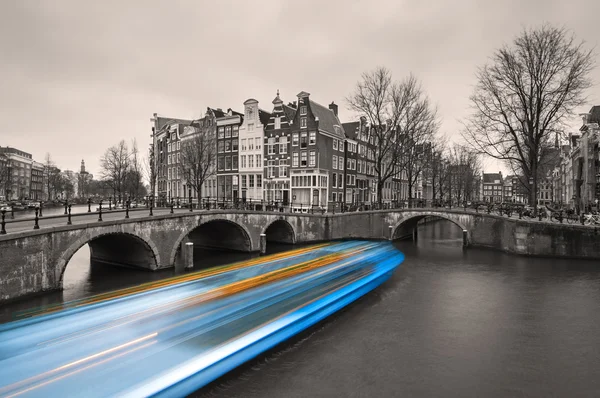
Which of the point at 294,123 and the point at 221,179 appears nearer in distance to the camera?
the point at 294,123

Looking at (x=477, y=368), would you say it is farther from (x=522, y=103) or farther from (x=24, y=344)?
(x=522, y=103)

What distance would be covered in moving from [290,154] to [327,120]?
6519 millimetres

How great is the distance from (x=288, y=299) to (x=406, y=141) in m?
32.3

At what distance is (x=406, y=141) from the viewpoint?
132 feet

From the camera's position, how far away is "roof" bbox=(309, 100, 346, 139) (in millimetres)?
42344

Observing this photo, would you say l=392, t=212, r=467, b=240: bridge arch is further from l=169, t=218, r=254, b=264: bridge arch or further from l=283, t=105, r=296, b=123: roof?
l=283, t=105, r=296, b=123: roof

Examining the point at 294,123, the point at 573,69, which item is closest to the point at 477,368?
the point at 573,69

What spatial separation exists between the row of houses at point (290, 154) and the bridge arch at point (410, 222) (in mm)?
7058

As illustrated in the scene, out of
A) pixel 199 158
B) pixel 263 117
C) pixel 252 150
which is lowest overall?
pixel 199 158

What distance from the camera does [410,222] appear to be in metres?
39.9

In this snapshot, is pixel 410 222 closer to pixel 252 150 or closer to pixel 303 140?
pixel 303 140

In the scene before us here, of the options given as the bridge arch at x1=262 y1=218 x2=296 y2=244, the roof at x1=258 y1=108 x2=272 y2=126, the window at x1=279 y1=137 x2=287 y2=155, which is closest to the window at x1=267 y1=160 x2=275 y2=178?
the window at x1=279 y1=137 x2=287 y2=155

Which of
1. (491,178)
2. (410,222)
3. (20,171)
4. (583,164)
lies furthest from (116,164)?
(491,178)

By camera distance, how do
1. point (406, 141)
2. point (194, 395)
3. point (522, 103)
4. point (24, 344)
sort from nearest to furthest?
point (24, 344), point (194, 395), point (522, 103), point (406, 141)
